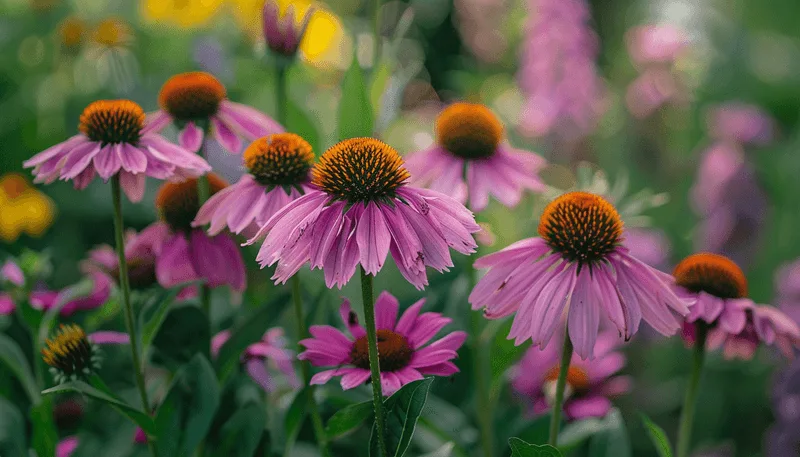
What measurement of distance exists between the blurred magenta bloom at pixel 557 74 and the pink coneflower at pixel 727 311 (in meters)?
1.19

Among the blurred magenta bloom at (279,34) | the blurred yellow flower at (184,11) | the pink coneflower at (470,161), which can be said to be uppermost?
the blurred magenta bloom at (279,34)

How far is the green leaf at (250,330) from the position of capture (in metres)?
0.75

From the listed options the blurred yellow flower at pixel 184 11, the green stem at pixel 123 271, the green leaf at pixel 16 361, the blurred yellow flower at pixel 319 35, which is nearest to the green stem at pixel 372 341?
the green stem at pixel 123 271

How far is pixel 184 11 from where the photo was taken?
1.99m

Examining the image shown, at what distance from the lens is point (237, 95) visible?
1643mm

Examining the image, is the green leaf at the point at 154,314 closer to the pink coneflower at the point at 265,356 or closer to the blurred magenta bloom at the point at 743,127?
the pink coneflower at the point at 265,356

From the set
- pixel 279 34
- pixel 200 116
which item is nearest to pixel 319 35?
pixel 279 34

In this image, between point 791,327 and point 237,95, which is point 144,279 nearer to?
point 791,327

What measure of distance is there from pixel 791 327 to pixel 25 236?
1497 mm

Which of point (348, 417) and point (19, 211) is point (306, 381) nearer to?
point (348, 417)

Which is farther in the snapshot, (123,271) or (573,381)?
→ (573,381)

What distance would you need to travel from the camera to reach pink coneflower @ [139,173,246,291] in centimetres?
76

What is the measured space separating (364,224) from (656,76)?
1737 millimetres

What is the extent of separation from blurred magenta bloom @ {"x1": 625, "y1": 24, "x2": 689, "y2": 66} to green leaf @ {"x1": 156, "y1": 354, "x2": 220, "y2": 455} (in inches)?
66.0
